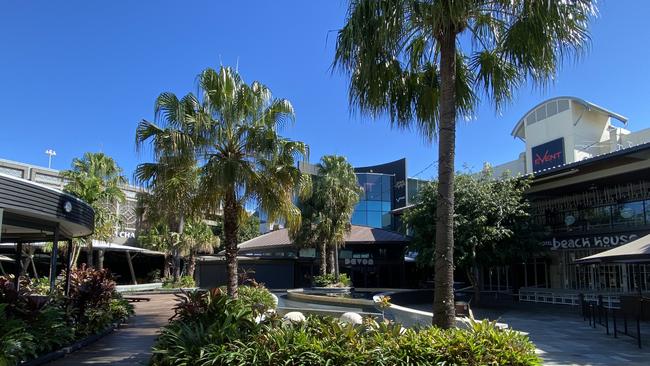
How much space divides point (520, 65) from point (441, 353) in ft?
16.3

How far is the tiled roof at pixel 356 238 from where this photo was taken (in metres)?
39.6

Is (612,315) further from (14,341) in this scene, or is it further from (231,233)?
(14,341)

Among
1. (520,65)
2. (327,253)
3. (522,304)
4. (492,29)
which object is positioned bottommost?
(522,304)

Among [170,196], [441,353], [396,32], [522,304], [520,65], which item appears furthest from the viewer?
[522,304]

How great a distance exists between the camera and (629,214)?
23.3 meters

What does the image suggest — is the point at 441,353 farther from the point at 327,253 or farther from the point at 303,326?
the point at 327,253

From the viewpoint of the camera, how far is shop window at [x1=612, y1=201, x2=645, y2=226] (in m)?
22.8

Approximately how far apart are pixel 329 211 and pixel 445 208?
89.8 feet

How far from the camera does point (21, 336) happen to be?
947cm

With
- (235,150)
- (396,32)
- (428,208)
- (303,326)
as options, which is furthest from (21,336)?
(428,208)

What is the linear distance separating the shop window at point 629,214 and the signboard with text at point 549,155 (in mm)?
30263

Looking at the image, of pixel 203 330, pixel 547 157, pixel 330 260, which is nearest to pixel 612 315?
pixel 203 330

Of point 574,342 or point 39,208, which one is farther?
point 574,342

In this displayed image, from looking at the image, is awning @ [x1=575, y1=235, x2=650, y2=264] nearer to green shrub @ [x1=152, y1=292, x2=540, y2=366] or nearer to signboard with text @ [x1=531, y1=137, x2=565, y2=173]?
green shrub @ [x1=152, y1=292, x2=540, y2=366]
